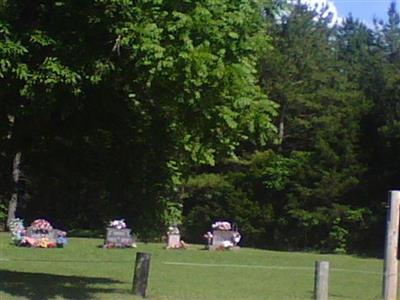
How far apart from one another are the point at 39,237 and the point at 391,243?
2684 cm

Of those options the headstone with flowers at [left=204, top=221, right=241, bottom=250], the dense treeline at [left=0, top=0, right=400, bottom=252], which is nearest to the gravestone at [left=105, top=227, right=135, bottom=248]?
the headstone with flowers at [left=204, top=221, right=241, bottom=250]

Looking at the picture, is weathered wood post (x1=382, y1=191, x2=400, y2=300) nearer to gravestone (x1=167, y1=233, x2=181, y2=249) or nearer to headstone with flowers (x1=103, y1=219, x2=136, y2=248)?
headstone with flowers (x1=103, y1=219, x2=136, y2=248)

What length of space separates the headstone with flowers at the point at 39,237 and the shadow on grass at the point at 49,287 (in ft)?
61.1

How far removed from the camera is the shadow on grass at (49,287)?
1449 centimetres

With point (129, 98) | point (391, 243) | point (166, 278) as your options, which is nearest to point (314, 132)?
point (166, 278)

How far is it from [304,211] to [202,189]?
21.9 ft

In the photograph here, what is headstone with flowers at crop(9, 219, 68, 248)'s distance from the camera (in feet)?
122

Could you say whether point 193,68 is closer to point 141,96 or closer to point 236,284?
point 141,96

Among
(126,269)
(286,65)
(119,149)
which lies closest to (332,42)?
(286,65)

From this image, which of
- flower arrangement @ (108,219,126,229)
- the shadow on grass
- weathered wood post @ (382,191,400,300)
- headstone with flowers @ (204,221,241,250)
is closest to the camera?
weathered wood post @ (382,191,400,300)

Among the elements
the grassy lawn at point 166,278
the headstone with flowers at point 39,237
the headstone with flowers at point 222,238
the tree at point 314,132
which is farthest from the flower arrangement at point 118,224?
the tree at point 314,132

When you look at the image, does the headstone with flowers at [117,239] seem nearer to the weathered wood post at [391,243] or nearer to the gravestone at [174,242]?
the gravestone at [174,242]

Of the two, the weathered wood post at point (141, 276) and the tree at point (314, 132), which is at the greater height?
the tree at point (314, 132)

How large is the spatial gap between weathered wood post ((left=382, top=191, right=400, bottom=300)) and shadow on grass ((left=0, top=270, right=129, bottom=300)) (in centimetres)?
494
